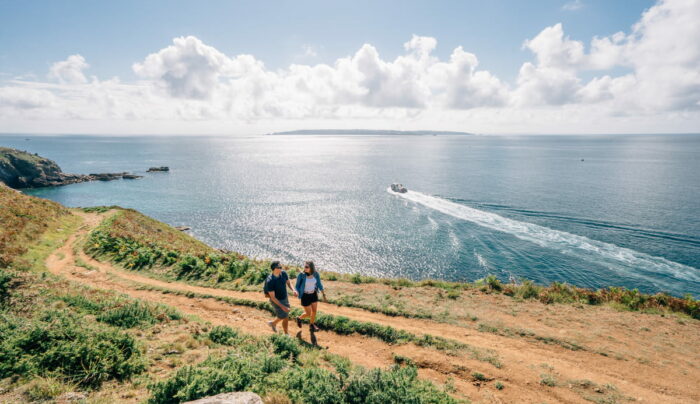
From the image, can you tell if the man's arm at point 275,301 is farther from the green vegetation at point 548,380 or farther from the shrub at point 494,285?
the shrub at point 494,285

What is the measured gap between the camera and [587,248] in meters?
41.8

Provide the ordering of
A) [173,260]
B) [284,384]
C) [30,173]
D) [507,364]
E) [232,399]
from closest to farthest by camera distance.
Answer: [232,399]
[284,384]
[507,364]
[173,260]
[30,173]

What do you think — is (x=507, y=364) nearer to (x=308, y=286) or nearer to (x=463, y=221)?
(x=308, y=286)

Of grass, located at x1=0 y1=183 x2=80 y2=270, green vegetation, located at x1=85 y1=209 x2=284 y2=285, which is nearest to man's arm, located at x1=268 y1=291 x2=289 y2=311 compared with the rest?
green vegetation, located at x1=85 y1=209 x2=284 y2=285

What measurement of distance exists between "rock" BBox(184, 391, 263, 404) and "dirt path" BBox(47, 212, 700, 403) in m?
5.53

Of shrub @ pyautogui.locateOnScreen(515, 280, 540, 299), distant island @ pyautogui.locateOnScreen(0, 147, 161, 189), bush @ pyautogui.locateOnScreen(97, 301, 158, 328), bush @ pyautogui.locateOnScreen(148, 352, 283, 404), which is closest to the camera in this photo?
bush @ pyautogui.locateOnScreen(148, 352, 283, 404)

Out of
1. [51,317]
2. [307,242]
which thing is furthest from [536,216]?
[51,317]

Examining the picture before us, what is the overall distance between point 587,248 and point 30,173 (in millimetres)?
147862

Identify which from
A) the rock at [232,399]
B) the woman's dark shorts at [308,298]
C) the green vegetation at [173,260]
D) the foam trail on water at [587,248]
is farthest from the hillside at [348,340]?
the foam trail on water at [587,248]

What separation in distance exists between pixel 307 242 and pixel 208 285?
104 feet

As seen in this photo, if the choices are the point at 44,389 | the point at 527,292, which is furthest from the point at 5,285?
the point at 527,292

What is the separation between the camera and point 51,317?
34.6ft

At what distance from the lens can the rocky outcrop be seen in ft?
308

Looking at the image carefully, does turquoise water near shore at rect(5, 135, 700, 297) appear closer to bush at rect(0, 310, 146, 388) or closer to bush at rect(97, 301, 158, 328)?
bush at rect(97, 301, 158, 328)
